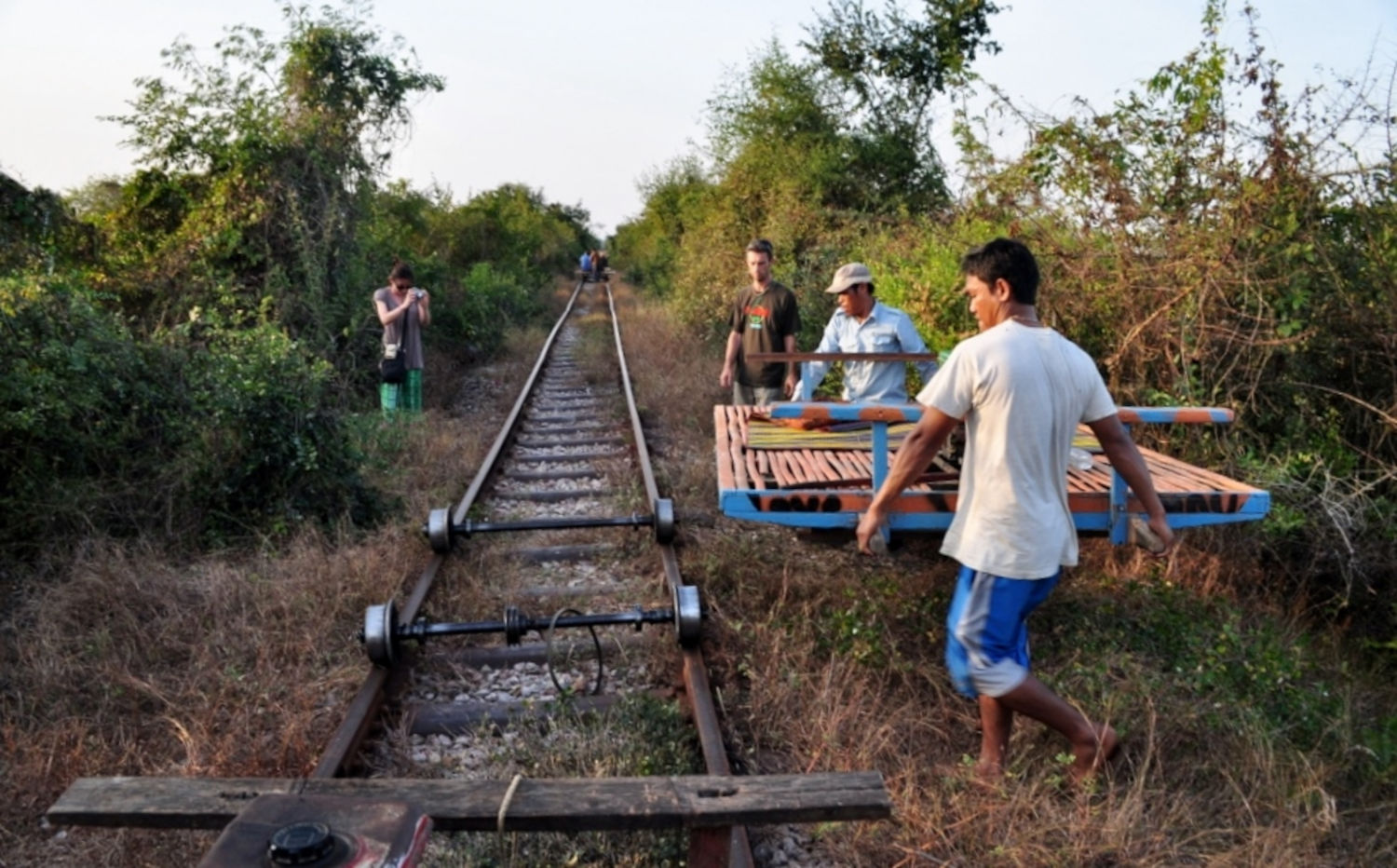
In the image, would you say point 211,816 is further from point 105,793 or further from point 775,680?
point 775,680

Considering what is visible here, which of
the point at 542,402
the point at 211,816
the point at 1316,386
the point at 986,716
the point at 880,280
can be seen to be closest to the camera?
the point at 211,816

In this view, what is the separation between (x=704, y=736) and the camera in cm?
371

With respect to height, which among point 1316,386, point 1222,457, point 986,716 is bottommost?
point 986,716

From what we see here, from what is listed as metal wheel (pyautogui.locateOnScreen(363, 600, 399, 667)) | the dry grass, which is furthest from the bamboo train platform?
metal wheel (pyautogui.locateOnScreen(363, 600, 399, 667))

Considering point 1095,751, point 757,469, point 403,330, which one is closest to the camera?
point 1095,751

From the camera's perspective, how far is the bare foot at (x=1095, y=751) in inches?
135

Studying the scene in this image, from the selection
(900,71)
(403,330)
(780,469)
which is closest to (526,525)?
(780,469)

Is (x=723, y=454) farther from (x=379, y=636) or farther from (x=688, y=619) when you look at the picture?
(x=379, y=636)

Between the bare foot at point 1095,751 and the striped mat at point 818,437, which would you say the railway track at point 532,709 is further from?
the bare foot at point 1095,751

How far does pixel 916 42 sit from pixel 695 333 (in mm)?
6223

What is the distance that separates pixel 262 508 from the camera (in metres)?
6.61

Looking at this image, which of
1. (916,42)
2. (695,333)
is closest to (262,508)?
(695,333)

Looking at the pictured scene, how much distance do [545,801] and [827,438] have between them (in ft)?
11.1

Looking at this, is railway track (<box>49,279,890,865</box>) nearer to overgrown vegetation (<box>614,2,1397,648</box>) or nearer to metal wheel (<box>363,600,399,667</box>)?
metal wheel (<box>363,600,399,667</box>)
